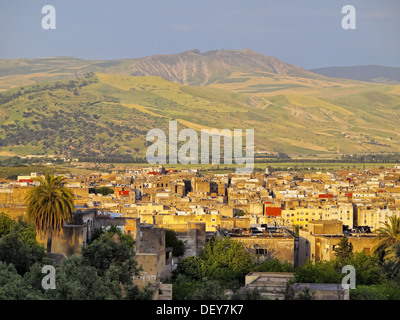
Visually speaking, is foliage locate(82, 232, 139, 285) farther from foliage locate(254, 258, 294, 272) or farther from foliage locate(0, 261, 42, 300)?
foliage locate(254, 258, 294, 272)

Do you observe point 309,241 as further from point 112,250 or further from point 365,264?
point 112,250

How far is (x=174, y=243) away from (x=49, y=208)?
9654mm

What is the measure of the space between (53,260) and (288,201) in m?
56.9

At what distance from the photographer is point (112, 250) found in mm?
32625

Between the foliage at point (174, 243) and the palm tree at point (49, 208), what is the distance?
7.94 m

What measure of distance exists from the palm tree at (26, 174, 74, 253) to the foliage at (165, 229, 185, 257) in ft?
26.1

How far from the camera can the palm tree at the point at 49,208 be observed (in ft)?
123

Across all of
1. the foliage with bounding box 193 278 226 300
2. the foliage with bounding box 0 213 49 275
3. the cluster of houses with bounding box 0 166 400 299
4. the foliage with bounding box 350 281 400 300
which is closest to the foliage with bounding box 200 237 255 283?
the cluster of houses with bounding box 0 166 400 299

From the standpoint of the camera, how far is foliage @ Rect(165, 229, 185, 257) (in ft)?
148

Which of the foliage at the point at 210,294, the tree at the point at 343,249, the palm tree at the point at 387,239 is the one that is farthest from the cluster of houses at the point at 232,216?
the foliage at the point at 210,294

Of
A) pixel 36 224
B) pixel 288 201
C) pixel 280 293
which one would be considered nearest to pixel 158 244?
pixel 36 224

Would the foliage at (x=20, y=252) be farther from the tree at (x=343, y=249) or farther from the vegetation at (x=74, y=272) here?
the tree at (x=343, y=249)
